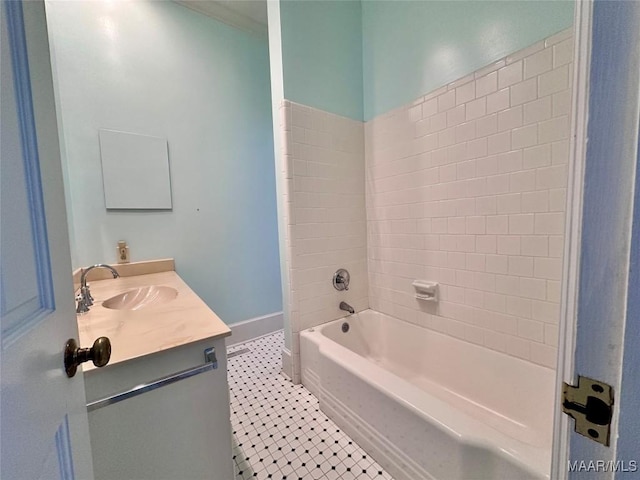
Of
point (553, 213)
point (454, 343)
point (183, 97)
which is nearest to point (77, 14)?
point (183, 97)

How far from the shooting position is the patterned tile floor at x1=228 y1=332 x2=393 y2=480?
1147 mm

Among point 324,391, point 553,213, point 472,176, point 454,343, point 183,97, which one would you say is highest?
point 183,97

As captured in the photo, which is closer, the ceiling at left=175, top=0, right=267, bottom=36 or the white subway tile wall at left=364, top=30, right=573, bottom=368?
the white subway tile wall at left=364, top=30, right=573, bottom=368

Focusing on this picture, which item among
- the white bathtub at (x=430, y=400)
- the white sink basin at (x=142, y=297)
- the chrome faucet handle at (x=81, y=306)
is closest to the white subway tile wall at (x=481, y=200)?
the white bathtub at (x=430, y=400)

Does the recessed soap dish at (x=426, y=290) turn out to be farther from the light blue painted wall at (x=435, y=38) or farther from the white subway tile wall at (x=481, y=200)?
the light blue painted wall at (x=435, y=38)

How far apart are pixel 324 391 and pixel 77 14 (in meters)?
2.83

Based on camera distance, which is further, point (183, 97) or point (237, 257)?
point (237, 257)

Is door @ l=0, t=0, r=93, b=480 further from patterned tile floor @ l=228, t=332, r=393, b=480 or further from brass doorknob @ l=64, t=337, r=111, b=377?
patterned tile floor @ l=228, t=332, r=393, b=480

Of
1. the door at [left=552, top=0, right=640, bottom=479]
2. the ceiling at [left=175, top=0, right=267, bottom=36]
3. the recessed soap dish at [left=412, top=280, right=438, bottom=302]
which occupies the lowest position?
the recessed soap dish at [left=412, top=280, right=438, bottom=302]

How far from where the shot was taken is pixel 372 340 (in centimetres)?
198

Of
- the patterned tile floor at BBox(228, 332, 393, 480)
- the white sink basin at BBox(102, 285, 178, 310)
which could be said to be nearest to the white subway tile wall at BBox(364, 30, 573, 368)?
the patterned tile floor at BBox(228, 332, 393, 480)

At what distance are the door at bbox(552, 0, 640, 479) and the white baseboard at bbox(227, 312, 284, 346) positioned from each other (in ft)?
7.66

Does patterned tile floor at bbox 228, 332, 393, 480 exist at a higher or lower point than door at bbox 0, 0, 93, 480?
lower

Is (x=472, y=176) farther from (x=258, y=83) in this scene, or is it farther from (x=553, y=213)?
(x=258, y=83)
